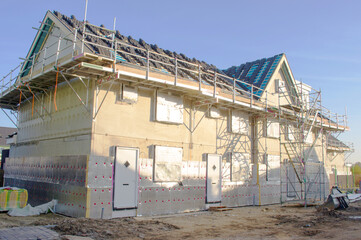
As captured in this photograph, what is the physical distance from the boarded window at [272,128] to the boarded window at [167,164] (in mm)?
7263

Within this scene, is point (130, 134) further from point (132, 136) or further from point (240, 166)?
point (240, 166)

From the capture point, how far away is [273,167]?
19.6 meters

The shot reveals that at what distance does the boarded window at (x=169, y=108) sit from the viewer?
1428cm

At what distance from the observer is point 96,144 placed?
40.3 feet

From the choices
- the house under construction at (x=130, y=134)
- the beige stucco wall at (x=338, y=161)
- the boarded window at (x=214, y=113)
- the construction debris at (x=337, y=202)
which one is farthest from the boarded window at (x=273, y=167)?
the beige stucco wall at (x=338, y=161)

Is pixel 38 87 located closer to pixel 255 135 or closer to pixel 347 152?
pixel 255 135

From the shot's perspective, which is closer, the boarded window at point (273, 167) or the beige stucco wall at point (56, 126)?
the beige stucco wall at point (56, 126)

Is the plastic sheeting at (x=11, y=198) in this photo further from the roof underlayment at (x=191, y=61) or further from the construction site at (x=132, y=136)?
the roof underlayment at (x=191, y=61)

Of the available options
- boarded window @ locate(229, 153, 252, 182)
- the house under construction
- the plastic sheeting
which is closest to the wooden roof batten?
the house under construction

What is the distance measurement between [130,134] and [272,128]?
10196 mm

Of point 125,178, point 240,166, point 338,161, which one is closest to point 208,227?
point 125,178

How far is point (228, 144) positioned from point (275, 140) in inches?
179

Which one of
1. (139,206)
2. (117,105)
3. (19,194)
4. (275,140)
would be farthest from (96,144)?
(275,140)

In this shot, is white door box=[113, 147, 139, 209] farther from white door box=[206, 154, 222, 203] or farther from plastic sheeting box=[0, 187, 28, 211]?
white door box=[206, 154, 222, 203]
